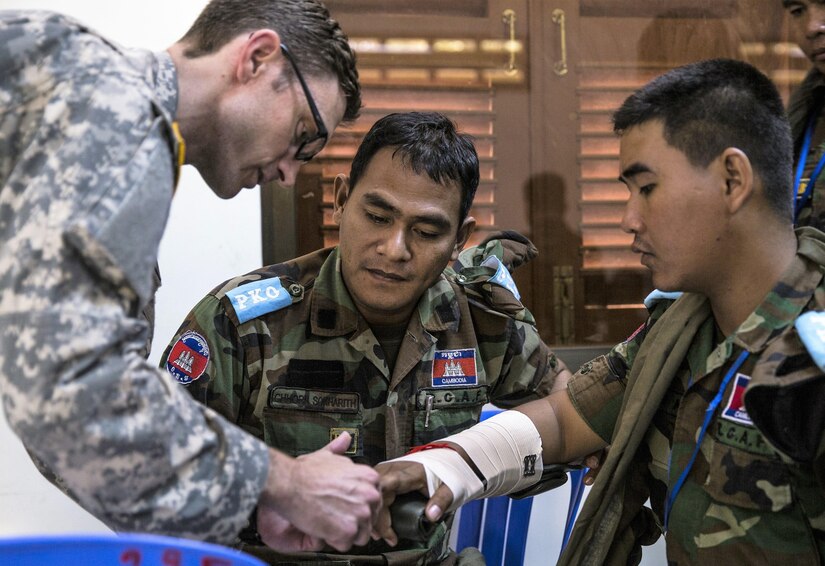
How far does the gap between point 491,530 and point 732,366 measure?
94 centimetres

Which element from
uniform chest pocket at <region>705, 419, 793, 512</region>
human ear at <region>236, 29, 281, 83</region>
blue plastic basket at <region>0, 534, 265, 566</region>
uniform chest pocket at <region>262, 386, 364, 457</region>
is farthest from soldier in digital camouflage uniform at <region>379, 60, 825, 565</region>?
blue plastic basket at <region>0, 534, 265, 566</region>

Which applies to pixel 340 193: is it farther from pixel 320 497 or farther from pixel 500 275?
pixel 320 497

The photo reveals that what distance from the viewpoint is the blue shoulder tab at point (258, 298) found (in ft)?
6.46

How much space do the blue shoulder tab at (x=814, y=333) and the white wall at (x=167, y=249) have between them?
1601 millimetres

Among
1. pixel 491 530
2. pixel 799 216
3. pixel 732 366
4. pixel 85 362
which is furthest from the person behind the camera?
pixel 491 530

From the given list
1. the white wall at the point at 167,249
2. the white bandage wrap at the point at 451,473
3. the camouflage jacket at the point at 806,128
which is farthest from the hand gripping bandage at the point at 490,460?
Result: the white wall at the point at 167,249

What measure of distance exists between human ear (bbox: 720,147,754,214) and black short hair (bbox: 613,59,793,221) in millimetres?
25

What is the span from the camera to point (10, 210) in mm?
1070

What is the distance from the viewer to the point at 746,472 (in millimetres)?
1552

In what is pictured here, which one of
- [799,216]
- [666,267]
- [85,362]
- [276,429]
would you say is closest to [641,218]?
[666,267]

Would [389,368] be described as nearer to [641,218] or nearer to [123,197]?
[641,218]

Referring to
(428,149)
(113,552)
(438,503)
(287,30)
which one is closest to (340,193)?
(428,149)

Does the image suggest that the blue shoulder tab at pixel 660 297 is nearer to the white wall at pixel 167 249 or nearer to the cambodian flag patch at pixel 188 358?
the cambodian flag patch at pixel 188 358

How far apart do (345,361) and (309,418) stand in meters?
0.15
